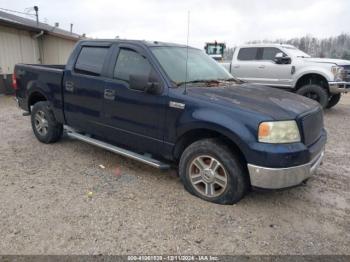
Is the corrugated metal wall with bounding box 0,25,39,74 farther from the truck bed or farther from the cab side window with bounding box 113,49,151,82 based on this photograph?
the cab side window with bounding box 113,49,151,82

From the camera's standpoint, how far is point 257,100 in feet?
11.8

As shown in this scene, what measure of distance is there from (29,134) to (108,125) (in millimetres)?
2906

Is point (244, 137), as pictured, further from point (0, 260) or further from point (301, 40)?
point (301, 40)

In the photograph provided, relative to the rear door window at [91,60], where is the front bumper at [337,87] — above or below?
below

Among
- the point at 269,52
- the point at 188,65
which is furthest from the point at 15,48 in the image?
the point at 188,65

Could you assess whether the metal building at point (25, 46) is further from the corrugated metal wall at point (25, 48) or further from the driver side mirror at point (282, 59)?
the driver side mirror at point (282, 59)

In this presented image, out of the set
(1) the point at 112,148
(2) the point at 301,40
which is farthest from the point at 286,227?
(2) the point at 301,40

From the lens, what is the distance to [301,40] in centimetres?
6531

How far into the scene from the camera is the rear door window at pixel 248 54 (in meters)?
10.5

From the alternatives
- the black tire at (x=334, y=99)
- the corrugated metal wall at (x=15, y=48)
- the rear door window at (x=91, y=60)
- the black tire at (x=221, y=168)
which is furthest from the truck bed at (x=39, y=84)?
the black tire at (x=334, y=99)

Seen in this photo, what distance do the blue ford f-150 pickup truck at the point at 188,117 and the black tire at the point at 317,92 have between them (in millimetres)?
5545

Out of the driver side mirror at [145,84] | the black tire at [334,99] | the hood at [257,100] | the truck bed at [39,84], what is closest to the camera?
the hood at [257,100]

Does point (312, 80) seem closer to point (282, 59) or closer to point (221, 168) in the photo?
point (282, 59)

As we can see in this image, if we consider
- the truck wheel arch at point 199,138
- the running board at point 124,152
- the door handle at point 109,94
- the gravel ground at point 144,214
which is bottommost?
the gravel ground at point 144,214
